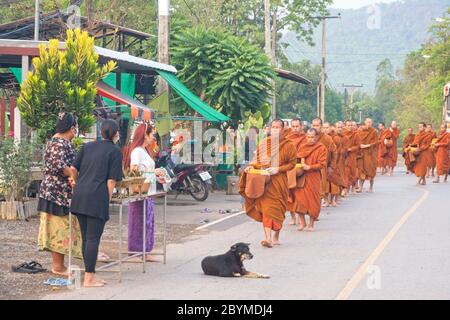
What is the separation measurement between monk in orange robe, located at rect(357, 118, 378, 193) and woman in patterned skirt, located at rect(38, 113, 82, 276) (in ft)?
52.9

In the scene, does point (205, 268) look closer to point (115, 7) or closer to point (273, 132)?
point (273, 132)

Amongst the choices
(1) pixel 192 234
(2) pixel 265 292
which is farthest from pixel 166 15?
(2) pixel 265 292

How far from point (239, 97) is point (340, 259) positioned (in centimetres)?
1410

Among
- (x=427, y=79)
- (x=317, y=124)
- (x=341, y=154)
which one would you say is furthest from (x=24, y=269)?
(x=427, y=79)

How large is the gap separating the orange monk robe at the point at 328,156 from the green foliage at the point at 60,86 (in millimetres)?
5355

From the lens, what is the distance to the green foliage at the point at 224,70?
26016 millimetres

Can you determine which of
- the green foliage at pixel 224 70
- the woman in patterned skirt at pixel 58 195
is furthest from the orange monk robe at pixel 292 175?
the green foliage at pixel 224 70

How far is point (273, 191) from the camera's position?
547 inches

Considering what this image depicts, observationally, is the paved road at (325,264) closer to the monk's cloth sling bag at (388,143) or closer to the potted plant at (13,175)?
the potted plant at (13,175)

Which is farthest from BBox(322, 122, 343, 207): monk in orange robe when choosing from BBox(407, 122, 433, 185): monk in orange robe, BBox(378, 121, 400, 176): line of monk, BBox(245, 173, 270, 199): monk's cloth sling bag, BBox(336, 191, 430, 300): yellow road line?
BBox(378, 121, 400, 176): line of monk

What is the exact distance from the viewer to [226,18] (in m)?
55.7

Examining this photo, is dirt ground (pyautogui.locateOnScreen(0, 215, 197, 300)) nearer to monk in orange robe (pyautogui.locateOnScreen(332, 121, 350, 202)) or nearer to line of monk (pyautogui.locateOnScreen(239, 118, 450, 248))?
line of monk (pyautogui.locateOnScreen(239, 118, 450, 248))

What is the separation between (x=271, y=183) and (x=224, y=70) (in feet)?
41.0

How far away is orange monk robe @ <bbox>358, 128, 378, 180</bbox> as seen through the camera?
26422 mm
